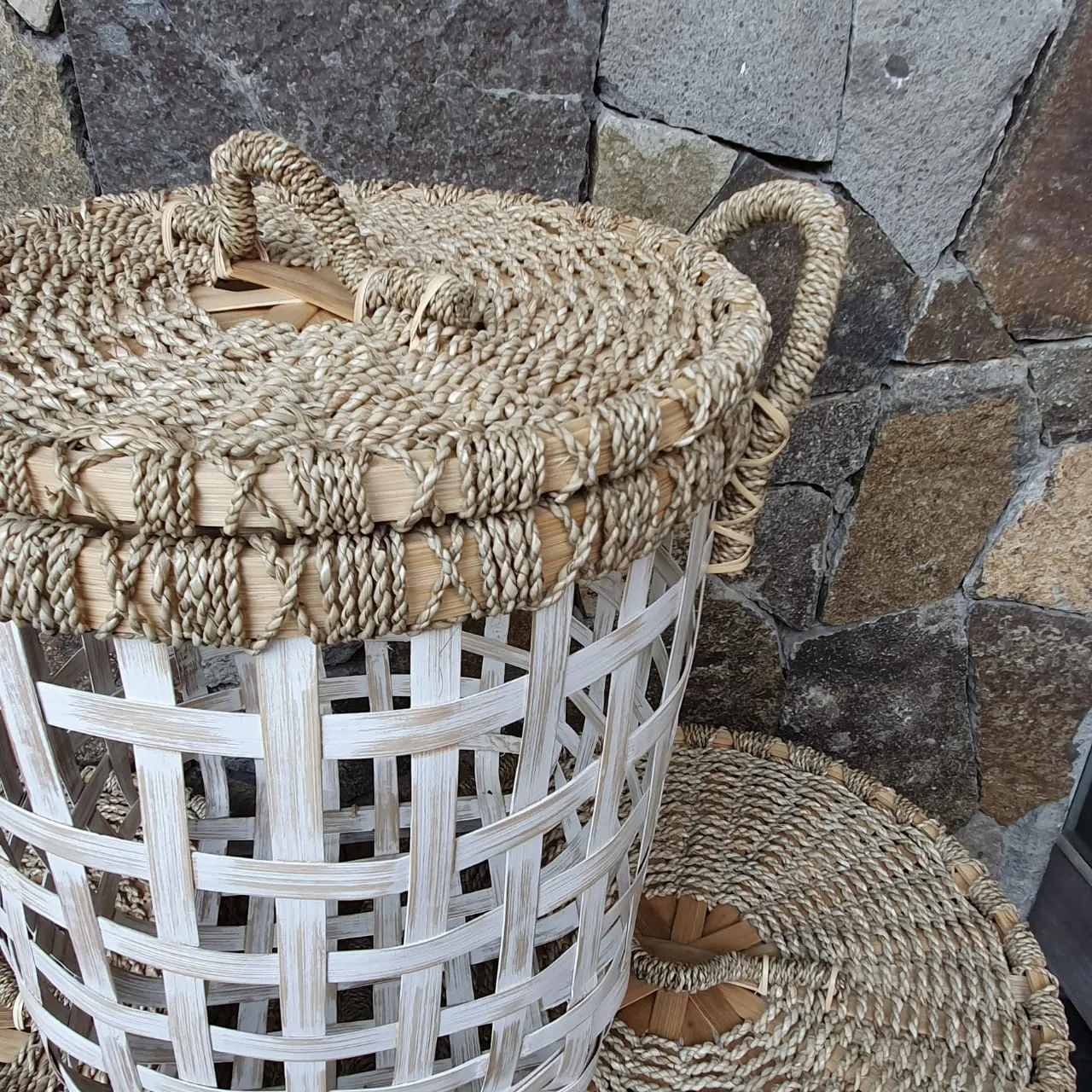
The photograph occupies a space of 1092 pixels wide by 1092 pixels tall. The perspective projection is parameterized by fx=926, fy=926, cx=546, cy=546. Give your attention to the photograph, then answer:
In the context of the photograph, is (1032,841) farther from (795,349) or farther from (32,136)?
(32,136)

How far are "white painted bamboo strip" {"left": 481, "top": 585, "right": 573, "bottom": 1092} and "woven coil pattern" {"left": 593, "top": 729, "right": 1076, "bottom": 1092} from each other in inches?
6.6

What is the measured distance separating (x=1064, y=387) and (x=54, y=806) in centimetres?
78

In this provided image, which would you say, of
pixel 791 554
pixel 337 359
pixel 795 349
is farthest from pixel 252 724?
pixel 791 554

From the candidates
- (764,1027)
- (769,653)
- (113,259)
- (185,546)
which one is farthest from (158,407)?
(769,653)

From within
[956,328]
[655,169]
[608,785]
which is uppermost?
[655,169]

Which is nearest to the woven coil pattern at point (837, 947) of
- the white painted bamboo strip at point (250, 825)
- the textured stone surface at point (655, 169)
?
the white painted bamboo strip at point (250, 825)

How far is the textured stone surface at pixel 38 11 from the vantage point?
625mm

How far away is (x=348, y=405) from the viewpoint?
12.6 inches

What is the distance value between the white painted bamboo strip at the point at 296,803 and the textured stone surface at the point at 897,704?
0.62 meters

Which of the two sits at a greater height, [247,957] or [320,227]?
[320,227]

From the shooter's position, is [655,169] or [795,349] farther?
[655,169]

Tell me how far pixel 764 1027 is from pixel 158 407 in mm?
541

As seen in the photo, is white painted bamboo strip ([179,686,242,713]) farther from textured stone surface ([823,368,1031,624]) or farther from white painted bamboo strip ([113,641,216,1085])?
textured stone surface ([823,368,1031,624])

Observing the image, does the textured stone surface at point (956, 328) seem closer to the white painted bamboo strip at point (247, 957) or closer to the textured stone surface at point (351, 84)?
the textured stone surface at point (351, 84)
